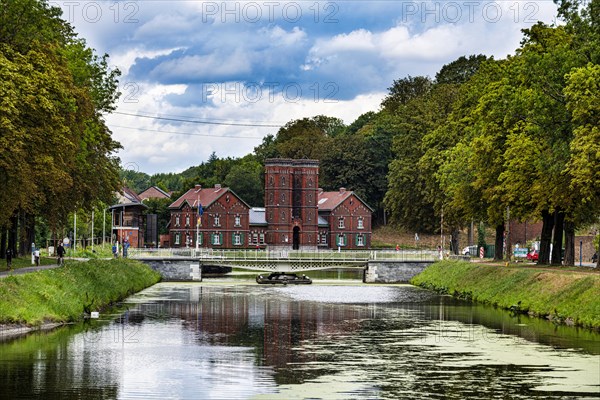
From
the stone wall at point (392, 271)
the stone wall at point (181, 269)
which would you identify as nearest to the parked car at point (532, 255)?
the stone wall at point (392, 271)

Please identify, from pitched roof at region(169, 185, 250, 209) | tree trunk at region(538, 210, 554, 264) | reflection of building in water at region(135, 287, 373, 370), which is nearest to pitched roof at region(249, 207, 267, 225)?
pitched roof at region(169, 185, 250, 209)

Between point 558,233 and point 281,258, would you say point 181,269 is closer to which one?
point 281,258

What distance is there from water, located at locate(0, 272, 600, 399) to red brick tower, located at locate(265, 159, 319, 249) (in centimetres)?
9167

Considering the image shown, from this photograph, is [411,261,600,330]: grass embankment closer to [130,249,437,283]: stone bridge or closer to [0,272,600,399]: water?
[0,272,600,399]: water

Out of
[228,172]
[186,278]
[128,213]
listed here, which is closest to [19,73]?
[186,278]

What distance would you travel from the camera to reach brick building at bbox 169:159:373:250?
6122 inches

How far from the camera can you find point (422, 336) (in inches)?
1873

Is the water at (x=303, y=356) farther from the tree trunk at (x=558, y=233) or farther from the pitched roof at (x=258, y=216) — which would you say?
the pitched roof at (x=258, y=216)

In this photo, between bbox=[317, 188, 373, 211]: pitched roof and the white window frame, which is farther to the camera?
the white window frame

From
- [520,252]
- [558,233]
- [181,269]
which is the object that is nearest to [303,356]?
[558,233]

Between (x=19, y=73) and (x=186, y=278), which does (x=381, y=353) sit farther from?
(x=186, y=278)

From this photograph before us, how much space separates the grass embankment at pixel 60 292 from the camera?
45281 millimetres

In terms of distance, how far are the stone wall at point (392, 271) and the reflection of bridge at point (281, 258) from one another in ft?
0.93

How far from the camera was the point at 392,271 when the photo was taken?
104 meters
